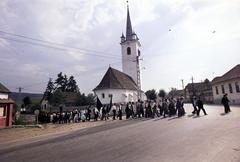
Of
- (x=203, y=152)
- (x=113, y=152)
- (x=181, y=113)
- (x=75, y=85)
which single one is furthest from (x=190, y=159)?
(x=75, y=85)

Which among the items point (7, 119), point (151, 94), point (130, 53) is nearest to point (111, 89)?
point (130, 53)

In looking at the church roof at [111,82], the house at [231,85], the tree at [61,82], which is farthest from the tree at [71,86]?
the house at [231,85]

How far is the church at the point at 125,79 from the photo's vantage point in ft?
135

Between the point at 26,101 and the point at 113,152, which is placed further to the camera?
the point at 26,101

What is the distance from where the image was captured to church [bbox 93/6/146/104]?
135 feet

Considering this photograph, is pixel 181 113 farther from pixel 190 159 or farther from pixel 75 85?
pixel 75 85

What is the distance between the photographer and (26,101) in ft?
269

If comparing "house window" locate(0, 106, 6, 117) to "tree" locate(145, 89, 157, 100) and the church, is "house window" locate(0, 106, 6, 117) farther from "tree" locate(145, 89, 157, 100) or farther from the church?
"tree" locate(145, 89, 157, 100)

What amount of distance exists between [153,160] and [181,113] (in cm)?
1372

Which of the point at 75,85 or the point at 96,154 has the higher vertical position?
Result: the point at 75,85

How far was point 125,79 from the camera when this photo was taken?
161ft

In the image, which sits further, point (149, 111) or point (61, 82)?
point (61, 82)

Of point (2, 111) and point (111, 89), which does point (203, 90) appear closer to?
point (111, 89)

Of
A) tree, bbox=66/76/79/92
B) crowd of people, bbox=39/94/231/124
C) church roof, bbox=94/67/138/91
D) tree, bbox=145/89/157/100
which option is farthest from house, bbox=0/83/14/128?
tree, bbox=66/76/79/92
